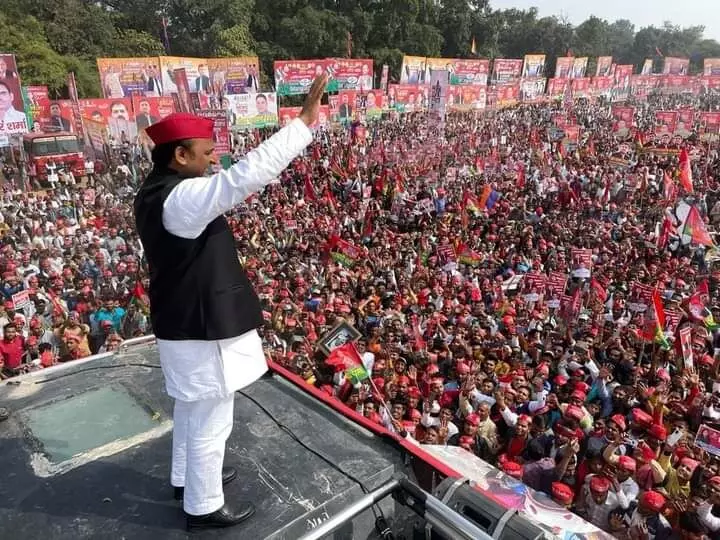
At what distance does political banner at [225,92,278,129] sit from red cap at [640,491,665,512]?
700 inches

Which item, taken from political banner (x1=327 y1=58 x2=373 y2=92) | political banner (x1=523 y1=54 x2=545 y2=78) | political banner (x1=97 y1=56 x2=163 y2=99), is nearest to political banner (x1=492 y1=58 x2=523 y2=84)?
political banner (x1=523 y1=54 x2=545 y2=78)

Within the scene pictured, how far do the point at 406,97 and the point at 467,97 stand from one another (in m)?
3.96

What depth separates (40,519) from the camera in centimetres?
224

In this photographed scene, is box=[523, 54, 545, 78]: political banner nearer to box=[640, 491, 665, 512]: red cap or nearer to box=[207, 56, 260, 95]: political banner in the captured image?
box=[207, 56, 260, 95]: political banner

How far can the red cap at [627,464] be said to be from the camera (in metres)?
4.78

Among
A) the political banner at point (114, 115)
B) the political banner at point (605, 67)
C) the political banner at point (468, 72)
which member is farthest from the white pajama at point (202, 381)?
the political banner at point (605, 67)

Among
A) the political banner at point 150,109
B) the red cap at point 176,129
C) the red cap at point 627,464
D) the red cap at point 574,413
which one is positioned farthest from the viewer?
the political banner at point 150,109

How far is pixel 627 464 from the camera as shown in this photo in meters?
4.80

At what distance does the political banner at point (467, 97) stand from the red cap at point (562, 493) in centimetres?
2504

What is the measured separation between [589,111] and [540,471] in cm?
3721

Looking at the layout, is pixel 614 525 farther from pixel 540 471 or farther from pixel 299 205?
pixel 299 205

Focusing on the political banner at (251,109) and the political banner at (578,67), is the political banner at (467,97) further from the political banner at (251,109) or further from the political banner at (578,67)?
the political banner at (578,67)

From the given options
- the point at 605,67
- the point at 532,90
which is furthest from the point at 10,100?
the point at 605,67

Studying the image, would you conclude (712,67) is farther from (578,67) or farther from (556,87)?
(556,87)
